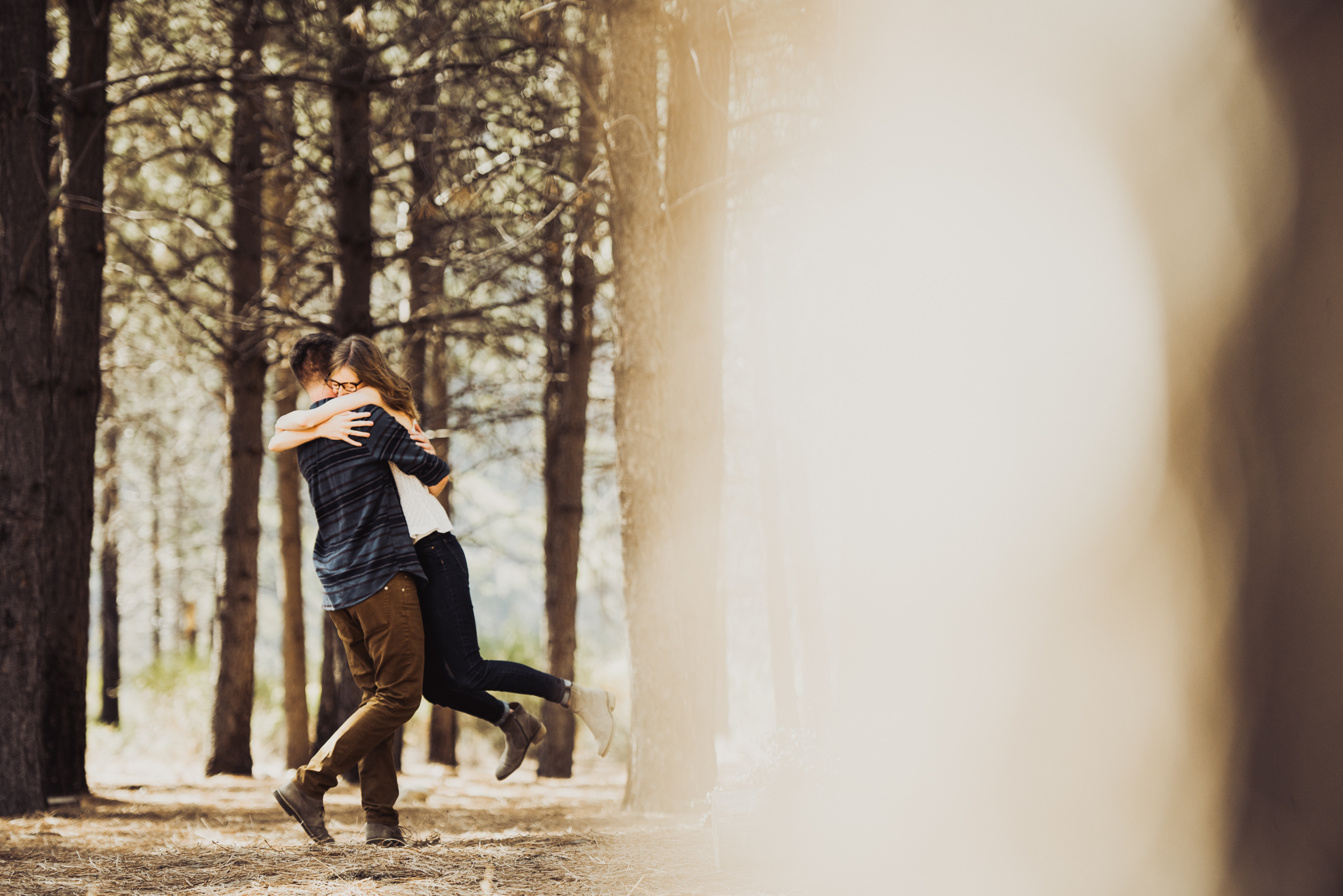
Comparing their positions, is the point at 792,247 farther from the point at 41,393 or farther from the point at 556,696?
the point at 41,393

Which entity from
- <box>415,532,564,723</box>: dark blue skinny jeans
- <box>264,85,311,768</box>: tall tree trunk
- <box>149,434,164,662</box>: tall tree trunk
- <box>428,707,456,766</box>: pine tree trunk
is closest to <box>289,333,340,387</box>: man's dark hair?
<box>415,532,564,723</box>: dark blue skinny jeans

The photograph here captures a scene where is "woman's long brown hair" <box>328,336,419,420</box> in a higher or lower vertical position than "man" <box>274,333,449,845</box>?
higher

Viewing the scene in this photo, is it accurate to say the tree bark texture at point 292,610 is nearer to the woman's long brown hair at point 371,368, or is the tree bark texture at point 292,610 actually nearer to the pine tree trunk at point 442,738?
the pine tree trunk at point 442,738

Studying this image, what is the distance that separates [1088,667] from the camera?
8.16 ft

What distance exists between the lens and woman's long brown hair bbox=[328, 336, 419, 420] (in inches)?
154

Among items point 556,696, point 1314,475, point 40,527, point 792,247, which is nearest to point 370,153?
point 792,247

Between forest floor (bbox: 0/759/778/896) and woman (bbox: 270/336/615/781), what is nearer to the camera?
forest floor (bbox: 0/759/778/896)

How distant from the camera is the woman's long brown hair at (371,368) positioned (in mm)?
3922

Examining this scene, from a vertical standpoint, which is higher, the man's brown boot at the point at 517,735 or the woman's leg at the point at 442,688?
the woman's leg at the point at 442,688

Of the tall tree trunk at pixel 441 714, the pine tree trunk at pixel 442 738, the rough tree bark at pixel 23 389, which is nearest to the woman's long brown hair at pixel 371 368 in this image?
the rough tree bark at pixel 23 389

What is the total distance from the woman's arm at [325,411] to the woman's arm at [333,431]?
13 mm

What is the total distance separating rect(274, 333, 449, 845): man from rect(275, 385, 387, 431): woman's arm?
0.13ft

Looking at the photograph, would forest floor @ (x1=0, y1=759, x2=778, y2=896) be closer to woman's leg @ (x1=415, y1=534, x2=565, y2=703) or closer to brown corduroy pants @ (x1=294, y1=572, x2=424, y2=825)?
brown corduroy pants @ (x1=294, y1=572, x2=424, y2=825)

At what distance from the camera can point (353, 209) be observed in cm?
842
